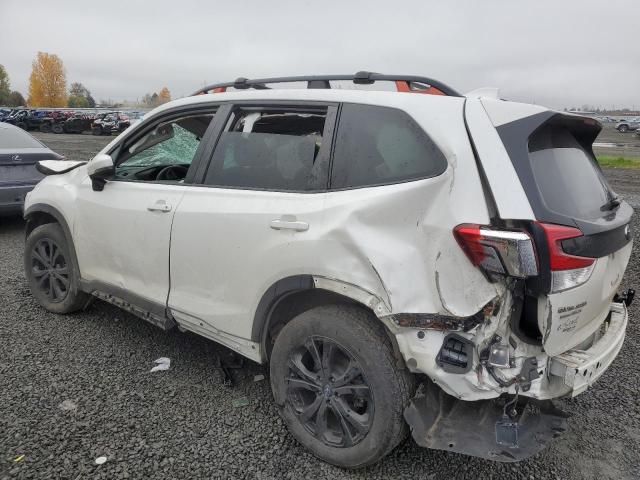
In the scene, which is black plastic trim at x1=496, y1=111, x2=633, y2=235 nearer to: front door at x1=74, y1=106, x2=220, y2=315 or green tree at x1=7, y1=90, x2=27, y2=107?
front door at x1=74, y1=106, x2=220, y2=315

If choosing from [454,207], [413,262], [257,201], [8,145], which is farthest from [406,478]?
[8,145]

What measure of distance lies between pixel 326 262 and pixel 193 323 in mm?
1167

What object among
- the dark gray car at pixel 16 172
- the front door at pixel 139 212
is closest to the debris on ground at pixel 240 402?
the front door at pixel 139 212

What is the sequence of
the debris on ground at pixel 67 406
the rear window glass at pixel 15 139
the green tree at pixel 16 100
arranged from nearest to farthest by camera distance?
1. the debris on ground at pixel 67 406
2. the rear window glass at pixel 15 139
3. the green tree at pixel 16 100

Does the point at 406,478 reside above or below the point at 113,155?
below

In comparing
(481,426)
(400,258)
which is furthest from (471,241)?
(481,426)

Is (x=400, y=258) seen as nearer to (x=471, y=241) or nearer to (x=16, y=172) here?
(x=471, y=241)

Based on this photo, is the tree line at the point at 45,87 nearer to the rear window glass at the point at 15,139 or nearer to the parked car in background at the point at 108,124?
the parked car in background at the point at 108,124

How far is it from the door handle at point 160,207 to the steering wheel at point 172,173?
777mm

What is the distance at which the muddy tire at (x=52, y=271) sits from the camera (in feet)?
13.3

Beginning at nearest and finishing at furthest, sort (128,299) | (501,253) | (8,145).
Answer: (501,253)
(128,299)
(8,145)

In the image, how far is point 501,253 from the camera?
2.03 metres

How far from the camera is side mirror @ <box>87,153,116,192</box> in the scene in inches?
135

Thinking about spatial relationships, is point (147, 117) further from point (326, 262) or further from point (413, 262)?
point (413, 262)
